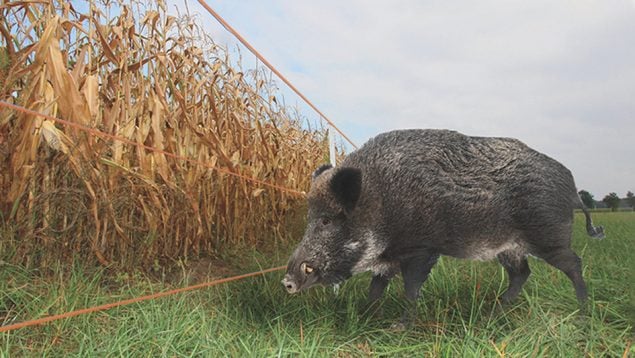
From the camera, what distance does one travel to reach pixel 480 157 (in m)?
3.20

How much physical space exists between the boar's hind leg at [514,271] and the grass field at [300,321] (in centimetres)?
8

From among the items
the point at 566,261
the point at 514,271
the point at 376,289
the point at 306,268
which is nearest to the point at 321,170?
the point at 306,268

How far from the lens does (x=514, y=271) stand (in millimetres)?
3584

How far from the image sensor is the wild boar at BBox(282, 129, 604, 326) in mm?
2963

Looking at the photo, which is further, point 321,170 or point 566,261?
point 321,170

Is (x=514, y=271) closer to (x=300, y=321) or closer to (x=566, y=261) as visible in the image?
(x=566, y=261)

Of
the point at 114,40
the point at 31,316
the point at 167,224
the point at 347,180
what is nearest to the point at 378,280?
the point at 347,180

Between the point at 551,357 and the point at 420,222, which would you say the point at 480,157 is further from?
the point at 551,357

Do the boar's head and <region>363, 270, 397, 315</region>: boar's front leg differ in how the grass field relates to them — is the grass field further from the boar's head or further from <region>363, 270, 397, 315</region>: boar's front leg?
the boar's head

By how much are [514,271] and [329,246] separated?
1490 millimetres

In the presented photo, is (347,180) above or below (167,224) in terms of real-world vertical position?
above

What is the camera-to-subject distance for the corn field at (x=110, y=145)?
3.09 meters

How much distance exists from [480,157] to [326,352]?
1.54m

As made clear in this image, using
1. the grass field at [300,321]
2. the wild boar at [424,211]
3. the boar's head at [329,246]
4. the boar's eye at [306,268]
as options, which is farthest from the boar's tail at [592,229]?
the boar's eye at [306,268]
